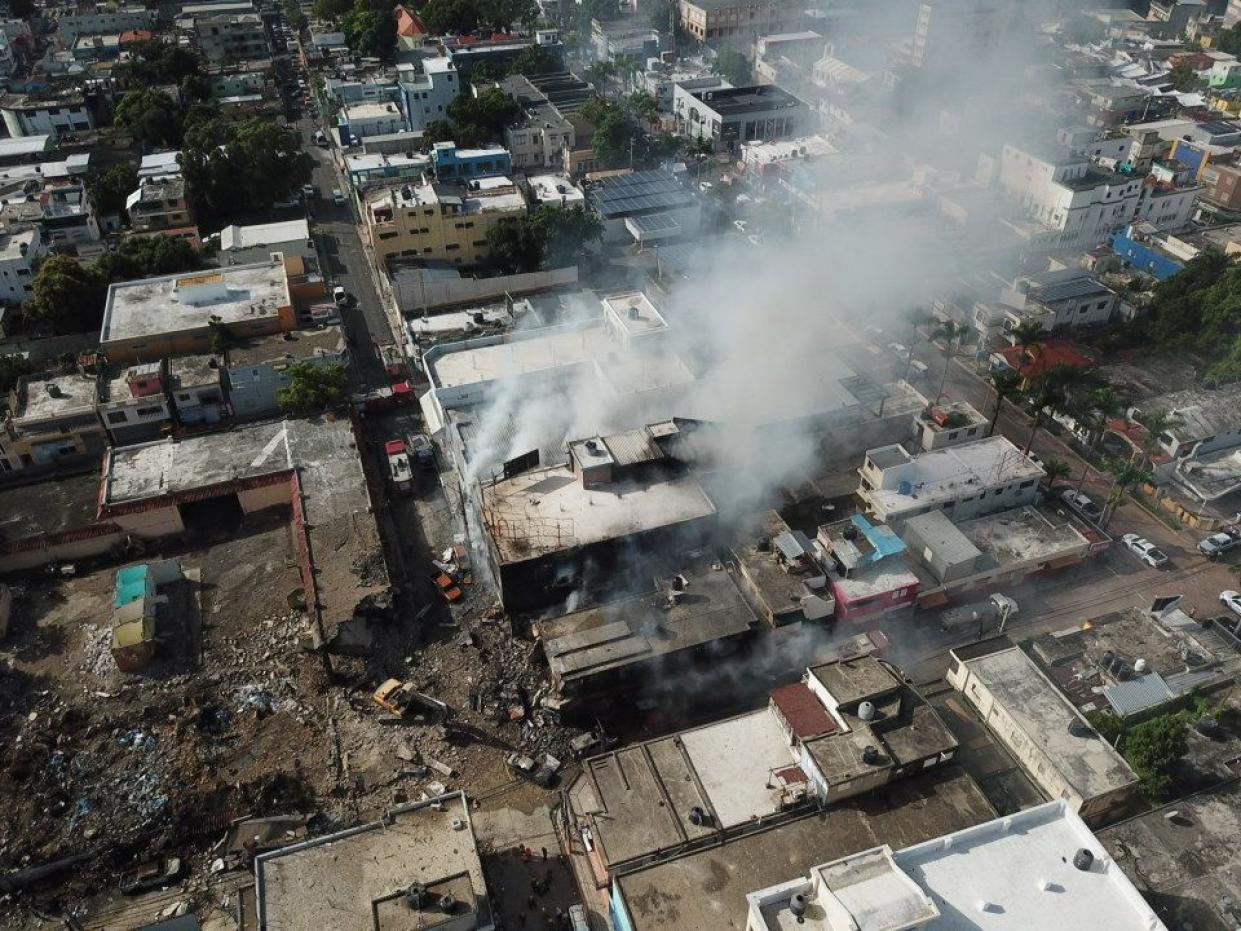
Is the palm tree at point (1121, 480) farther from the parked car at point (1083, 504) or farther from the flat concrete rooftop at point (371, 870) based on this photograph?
the flat concrete rooftop at point (371, 870)

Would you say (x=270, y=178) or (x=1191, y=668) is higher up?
(x=270, y=178)

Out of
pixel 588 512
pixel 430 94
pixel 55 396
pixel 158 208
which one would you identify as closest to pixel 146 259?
pixel 158 208

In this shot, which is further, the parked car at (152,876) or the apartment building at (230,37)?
the apartment building at (230,37)

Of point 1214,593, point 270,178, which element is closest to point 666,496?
point 1214,593

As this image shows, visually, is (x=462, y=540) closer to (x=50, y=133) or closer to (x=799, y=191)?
(x=799, y=191)

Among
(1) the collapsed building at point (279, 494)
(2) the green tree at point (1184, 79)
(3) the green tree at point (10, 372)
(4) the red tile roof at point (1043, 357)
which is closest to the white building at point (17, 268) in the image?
(3) the green tree at point (10, 372)
